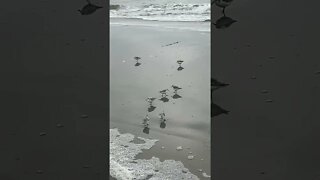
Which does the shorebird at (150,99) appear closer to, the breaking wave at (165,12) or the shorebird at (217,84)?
the shorebird at (217,84)

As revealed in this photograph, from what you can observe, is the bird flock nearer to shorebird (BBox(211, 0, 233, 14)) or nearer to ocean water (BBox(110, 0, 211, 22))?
shorebird (BBox(211, 0, 233, 14))

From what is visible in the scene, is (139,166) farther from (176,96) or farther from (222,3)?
(222,3)

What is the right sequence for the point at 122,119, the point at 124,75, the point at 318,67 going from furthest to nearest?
the point at 124,75 < the point at 122,119 < the point at 318,67

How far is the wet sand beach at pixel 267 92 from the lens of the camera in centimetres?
99

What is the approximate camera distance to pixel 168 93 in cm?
256

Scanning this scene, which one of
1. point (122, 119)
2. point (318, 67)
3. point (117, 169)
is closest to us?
point (318, 67)
